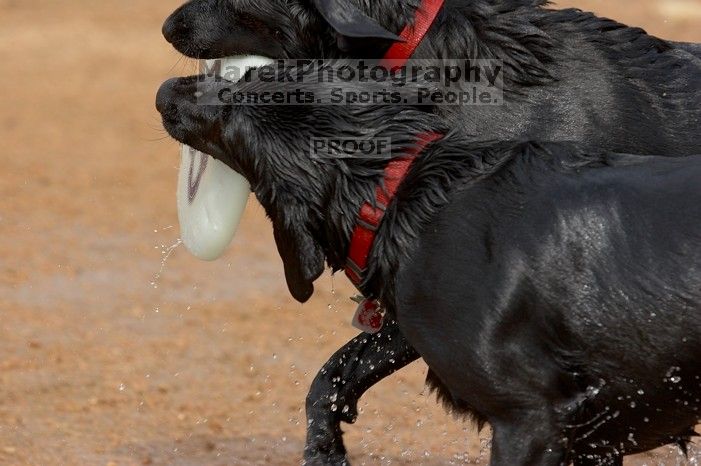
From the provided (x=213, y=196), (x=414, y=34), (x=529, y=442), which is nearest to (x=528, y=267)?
(x=529, y=442)

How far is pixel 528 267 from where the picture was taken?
4070 millimetres

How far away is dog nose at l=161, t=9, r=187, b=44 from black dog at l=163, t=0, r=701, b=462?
158 mm

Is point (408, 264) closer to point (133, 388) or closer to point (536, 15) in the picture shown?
point (536, 15)

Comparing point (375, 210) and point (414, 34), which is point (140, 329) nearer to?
point (414, 34)

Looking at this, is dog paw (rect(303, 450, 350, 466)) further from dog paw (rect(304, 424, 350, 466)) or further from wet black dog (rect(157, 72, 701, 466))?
wet black dog (rect(157, 72, 701, 466))

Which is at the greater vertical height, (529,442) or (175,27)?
(529,442)

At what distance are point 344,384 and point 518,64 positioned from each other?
147cm

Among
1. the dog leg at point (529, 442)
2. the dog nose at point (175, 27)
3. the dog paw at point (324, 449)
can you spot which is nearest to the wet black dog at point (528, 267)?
the dog leg at point (529, 442)

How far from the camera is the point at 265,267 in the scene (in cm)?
952

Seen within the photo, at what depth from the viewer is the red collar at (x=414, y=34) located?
5.02m

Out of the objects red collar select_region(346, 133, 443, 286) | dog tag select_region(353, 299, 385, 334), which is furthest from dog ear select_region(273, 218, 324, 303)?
dog tag select_region(353, 299, 385, 334)

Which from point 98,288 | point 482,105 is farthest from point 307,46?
point 98,288

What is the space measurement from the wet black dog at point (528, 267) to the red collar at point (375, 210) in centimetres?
2

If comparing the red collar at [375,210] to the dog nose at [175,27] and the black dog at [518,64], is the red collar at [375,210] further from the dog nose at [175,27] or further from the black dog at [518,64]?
the dog nose at [175,27]
